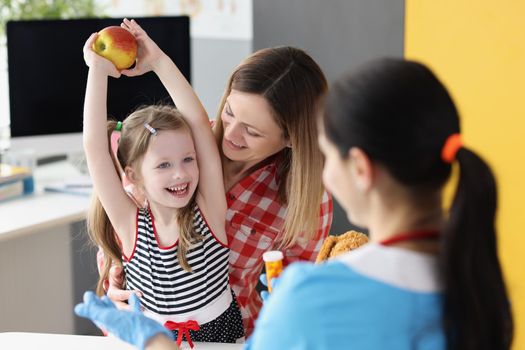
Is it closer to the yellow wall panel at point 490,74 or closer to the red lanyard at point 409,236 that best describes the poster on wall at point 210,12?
the yellow wall panel at point 490,74

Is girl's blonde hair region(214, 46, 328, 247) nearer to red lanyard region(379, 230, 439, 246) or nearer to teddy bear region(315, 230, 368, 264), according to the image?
teddy bear region(315, 230, 368, 264)

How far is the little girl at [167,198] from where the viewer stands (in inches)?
66.5

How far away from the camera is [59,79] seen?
2.76 metres

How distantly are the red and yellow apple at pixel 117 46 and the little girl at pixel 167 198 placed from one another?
0.01m

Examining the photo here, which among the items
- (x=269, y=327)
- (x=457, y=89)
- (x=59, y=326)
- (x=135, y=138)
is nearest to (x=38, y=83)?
(x=59, y=326)

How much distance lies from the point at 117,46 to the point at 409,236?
890 mm

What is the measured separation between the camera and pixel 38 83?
9.00ft

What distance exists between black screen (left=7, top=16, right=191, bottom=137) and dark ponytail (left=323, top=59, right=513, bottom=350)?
1.88 m

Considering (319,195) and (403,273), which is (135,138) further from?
(403,273)

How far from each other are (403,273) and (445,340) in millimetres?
97

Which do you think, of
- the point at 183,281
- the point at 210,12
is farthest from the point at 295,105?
the point at 210,12

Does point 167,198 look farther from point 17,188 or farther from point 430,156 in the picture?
point 17,188

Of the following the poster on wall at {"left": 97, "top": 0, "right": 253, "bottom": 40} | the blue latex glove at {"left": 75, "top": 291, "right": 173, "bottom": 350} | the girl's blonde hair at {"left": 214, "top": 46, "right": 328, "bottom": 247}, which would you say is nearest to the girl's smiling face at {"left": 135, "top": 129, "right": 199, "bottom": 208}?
the girl's blonde hair at {"left": 214, "top": 46, "right": 328, "bottom": 247}

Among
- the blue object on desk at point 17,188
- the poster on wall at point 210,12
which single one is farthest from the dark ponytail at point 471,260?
the poster on wall at point 210,12
